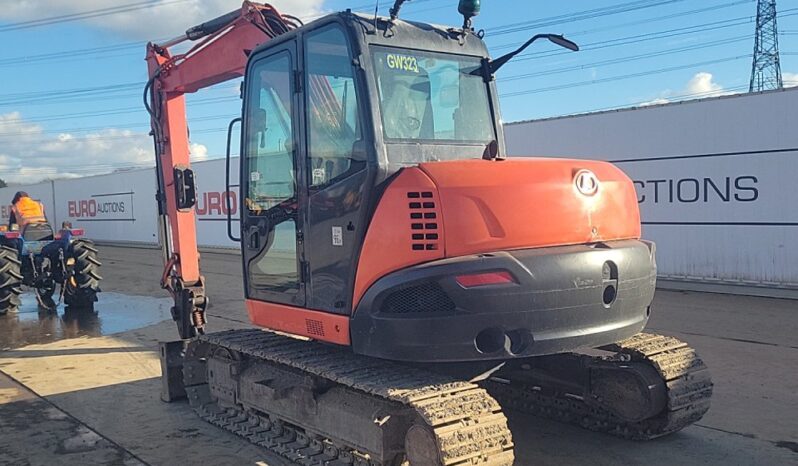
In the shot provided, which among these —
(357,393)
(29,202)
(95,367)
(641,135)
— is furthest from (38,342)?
(641,135)

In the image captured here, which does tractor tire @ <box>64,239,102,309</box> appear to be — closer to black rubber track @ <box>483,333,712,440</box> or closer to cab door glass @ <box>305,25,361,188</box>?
cab door glass @ <box>305,25,361,188</box>

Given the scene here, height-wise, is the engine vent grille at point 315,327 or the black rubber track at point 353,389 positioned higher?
the engine vent grille at point 315,327

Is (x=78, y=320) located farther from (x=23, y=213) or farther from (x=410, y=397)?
(x=410, y=397)

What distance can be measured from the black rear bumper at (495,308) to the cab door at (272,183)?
0.95 m

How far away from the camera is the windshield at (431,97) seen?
170 inches

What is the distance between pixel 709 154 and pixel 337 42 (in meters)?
9.80

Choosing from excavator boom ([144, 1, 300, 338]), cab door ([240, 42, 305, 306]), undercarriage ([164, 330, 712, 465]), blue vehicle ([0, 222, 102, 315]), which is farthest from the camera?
blue vehicle ([0, 222, 102, 315])

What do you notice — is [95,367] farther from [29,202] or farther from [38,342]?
[29,202]

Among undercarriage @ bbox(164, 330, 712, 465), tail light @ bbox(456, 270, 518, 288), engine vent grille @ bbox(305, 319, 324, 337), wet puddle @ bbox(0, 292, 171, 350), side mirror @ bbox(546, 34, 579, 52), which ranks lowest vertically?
wet puddle @ bbox(0, 292, 171, 350)

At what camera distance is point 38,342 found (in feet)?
31.7

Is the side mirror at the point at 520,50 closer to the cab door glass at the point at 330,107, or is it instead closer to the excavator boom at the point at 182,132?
the cab door glass at the point at 330,107

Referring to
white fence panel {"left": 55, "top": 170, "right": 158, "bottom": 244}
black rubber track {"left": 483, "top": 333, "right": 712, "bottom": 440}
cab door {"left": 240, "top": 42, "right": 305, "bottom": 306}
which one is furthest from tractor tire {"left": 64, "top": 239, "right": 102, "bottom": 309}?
white fence panel {"left": 55, "top": 170, "right": 158, "bottom": 244}

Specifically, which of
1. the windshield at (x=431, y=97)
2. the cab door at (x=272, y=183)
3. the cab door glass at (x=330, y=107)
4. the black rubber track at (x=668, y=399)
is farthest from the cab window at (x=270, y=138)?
the black rubber track at (x=668, y=399)

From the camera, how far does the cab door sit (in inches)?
188
